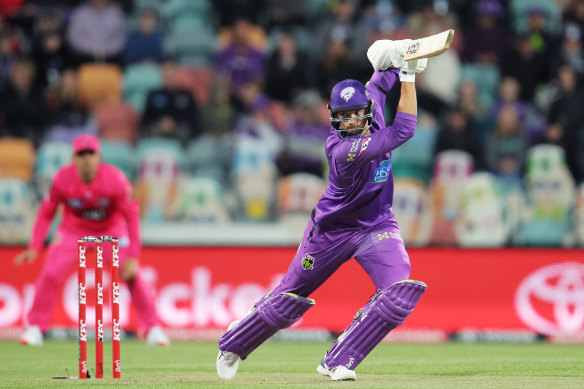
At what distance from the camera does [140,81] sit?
638 inches

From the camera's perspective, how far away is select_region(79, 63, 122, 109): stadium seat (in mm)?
15867

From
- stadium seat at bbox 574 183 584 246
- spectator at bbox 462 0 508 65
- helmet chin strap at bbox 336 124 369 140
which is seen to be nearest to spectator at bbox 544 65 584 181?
stadium seat at bbox 574 183 584 246

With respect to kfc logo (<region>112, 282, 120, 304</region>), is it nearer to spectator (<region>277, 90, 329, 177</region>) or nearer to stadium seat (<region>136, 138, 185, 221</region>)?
stadium seat (<region>136, 138, 185, 221</region>)

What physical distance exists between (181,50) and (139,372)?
8775mm

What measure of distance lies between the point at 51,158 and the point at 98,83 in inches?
81.8

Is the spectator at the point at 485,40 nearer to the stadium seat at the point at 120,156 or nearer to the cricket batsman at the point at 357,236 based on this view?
the stadium seat at the point at 120,156

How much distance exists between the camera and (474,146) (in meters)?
14.4

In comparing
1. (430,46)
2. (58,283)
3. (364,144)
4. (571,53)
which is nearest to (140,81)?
(58,283)

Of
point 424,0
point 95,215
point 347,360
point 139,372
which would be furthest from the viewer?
point 424,0

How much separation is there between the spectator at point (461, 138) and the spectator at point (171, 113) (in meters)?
3.59

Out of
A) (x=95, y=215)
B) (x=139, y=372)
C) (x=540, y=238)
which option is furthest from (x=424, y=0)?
(x=139, y=372)

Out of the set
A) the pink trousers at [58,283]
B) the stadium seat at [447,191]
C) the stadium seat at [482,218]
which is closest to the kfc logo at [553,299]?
the stadium seat at [482,218]

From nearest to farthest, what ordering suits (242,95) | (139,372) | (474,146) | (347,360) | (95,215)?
1. (347,360)
2. (139,372)
3. (95,215)
4. (474,146)
5. (242,95)

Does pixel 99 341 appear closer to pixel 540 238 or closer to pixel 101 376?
pixel 101 376
